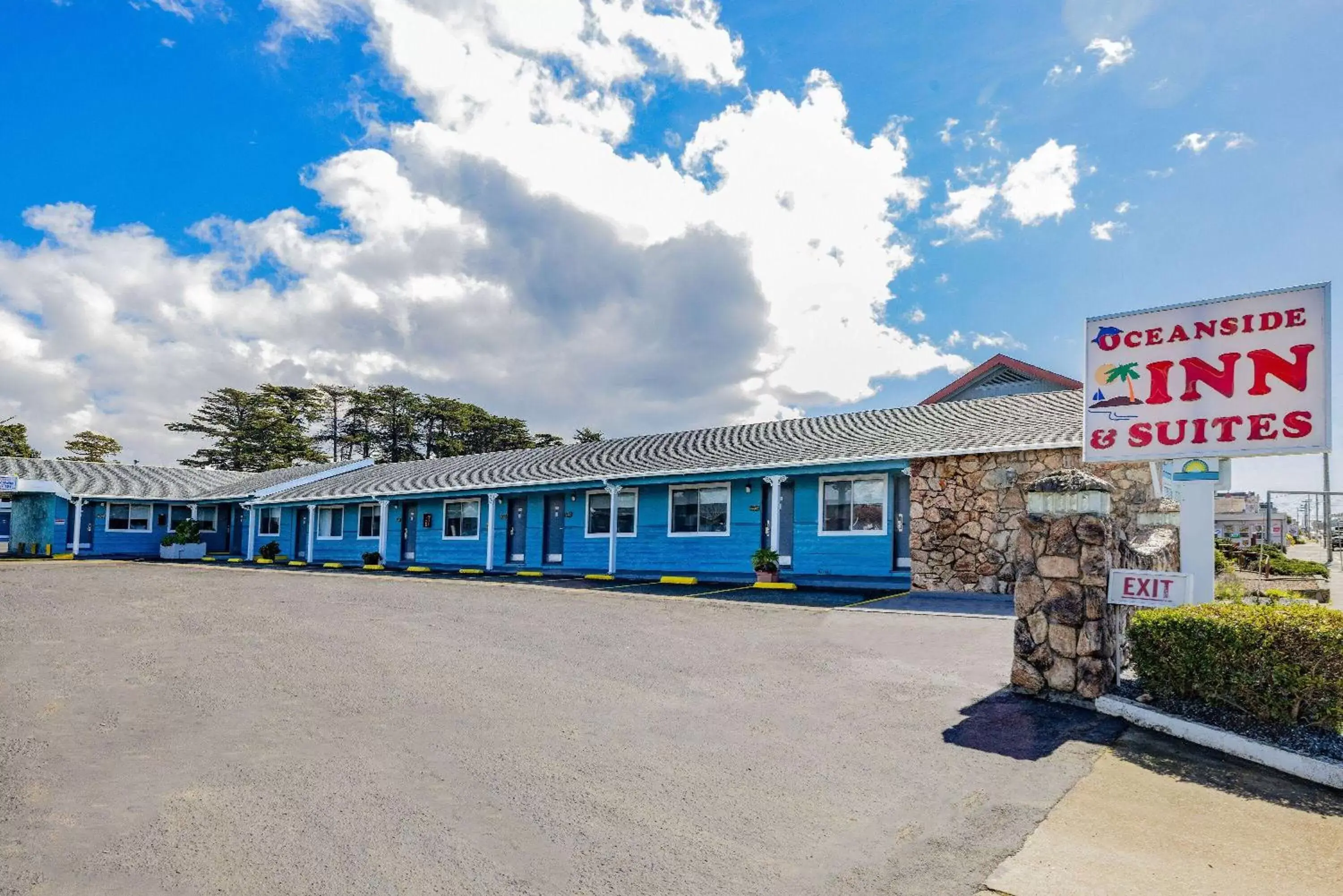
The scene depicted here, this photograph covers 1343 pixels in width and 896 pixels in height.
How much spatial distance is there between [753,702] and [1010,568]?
10154mm

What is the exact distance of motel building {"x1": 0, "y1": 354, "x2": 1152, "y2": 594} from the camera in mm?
16062

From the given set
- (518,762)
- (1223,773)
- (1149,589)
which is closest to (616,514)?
(1149,589)

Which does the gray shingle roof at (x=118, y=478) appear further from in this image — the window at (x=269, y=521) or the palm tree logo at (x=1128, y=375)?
the palm tree logo at (x=1128, y=375)

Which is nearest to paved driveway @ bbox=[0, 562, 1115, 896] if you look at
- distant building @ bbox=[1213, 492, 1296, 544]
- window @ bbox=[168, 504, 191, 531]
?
window @ bbox=[168, 504, 191, 531]

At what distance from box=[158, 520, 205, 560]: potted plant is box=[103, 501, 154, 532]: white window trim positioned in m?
2.63

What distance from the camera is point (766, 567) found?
1850cm

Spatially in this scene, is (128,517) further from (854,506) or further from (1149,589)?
(1149,589)

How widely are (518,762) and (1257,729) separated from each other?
18.9 ft

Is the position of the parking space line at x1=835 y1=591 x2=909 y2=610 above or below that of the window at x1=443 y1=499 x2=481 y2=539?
below

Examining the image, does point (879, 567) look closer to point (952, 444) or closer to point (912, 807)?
point (952, 444)

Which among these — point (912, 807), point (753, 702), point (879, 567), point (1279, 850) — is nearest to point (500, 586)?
point (879, 567)

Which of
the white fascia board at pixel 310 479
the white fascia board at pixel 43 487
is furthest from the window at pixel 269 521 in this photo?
the white fascia board at pixel 43 487

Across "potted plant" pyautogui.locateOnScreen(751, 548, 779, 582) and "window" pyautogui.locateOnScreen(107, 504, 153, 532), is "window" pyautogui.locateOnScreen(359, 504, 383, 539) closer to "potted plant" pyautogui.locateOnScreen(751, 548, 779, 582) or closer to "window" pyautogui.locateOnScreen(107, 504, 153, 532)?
"window" pyautogui.locateOnScreen(107, 504, 153, 532)

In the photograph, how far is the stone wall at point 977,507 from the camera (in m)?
14.8
